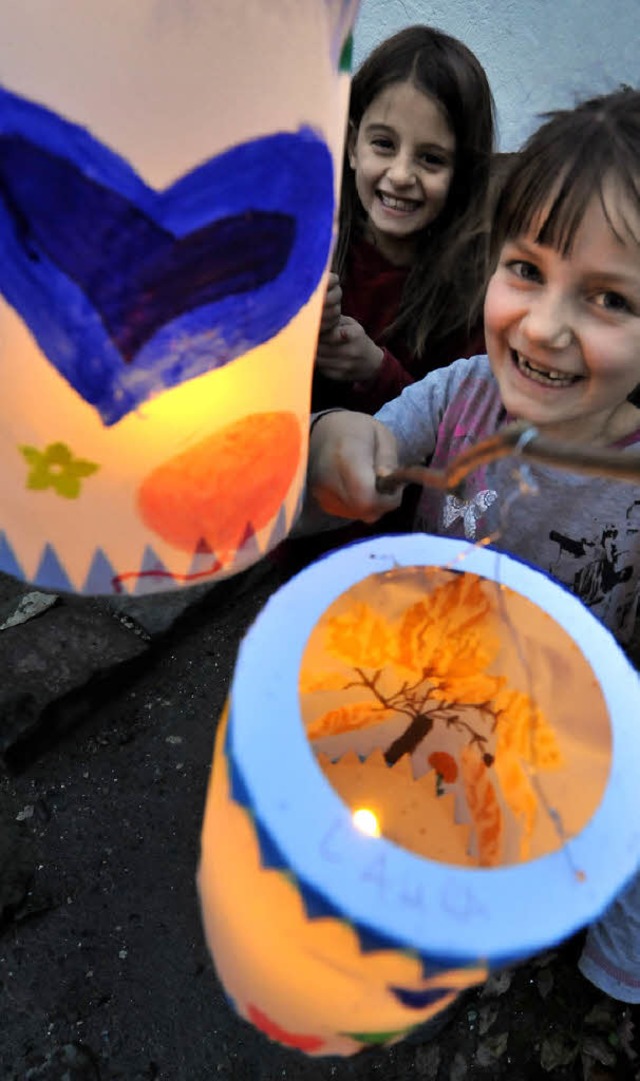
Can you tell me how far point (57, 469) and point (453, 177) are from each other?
72cm

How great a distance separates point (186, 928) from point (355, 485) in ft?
2.32

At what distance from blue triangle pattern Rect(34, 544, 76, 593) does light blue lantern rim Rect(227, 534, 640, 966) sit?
8.1 inches

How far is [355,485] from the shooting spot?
2.20ft

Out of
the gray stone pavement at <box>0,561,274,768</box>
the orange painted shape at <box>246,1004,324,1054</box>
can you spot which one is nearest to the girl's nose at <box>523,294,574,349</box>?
the orange painted shape at <box>246,1004,324,1054</box>

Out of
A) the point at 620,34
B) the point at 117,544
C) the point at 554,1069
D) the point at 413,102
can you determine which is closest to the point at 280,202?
the point at 117,544

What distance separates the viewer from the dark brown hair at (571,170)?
2.06 ft

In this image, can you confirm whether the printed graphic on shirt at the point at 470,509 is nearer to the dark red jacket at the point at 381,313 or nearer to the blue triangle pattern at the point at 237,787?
the dark red jacket at the point at 381,313

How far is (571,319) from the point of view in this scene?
0.64m

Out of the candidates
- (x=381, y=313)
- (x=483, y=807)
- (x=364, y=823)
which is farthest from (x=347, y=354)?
(x=364, y=823)

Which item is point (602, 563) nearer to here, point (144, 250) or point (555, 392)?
point (555, 392)

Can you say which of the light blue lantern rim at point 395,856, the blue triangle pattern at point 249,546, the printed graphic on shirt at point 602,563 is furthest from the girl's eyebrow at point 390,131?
the light blue lantern rim at point 395,856

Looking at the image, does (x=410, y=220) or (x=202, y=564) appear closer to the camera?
(x=202, y=564)

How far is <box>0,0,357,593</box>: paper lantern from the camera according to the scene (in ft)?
1.30

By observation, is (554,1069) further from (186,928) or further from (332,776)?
(332,776)
